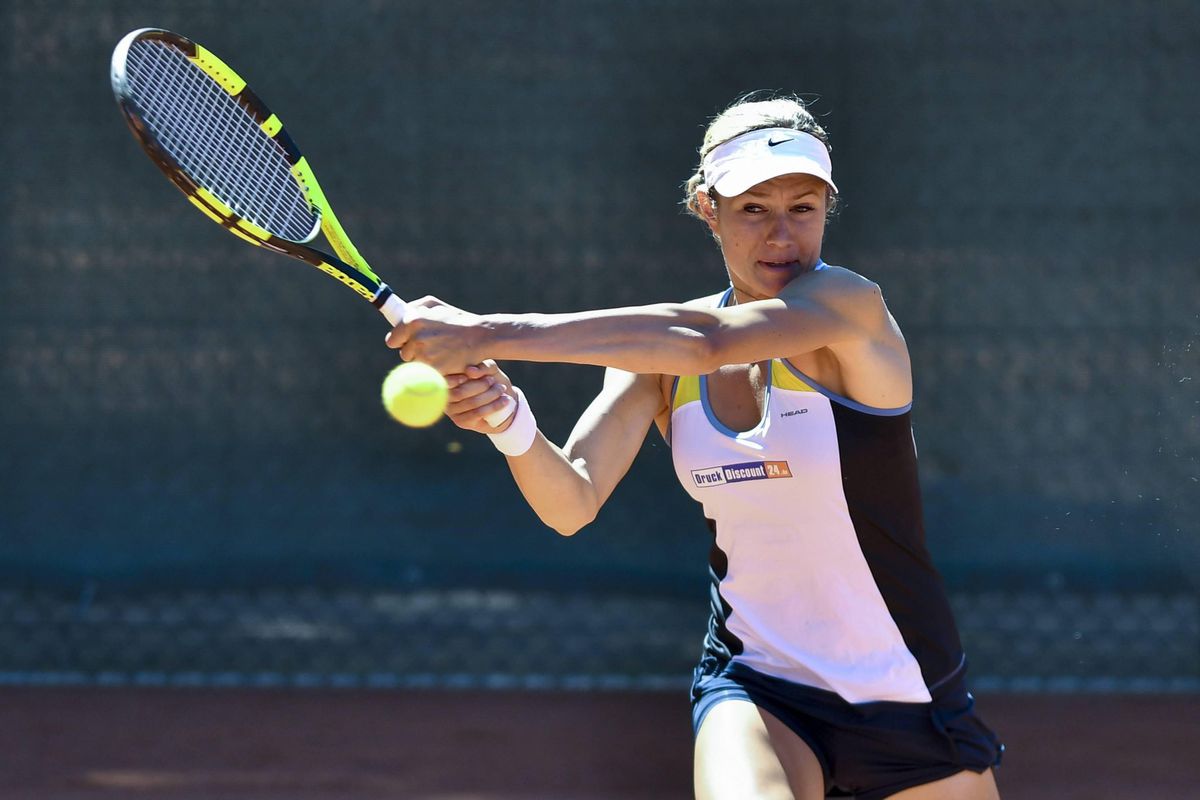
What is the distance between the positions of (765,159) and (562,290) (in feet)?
6.44

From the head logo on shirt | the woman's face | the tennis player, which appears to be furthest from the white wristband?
the woman's face

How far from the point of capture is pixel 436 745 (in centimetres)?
366

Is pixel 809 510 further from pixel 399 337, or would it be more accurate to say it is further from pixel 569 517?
pixel 399 337

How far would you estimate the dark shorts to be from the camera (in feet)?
6.54

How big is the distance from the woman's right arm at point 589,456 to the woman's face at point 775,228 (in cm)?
25

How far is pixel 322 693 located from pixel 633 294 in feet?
4.34

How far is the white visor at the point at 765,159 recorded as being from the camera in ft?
6.61

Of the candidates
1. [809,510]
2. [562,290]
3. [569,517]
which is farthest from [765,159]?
[562,290]

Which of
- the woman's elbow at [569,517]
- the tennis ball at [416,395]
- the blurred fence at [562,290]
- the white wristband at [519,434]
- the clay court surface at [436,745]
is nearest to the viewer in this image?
the tennis ball at [416,395]

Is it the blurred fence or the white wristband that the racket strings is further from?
the blurred fence

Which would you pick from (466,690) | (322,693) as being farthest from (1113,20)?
(322,693)

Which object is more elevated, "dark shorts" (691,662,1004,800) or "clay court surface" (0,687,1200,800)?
"dark shorts" (691,662,1004,800)

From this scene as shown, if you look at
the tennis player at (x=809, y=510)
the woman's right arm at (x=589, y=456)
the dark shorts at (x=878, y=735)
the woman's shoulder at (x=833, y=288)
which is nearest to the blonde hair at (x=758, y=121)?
the tennis player at (x=809, y=510)

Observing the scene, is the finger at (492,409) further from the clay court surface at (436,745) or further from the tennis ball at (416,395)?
the clay court surface at (436,745)
